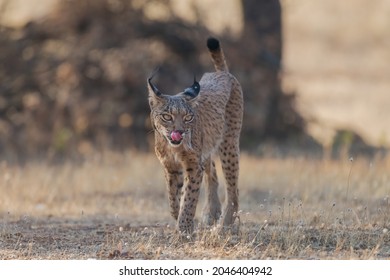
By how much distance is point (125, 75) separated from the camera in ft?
59.2

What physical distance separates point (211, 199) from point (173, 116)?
Result: 1979 millimetres

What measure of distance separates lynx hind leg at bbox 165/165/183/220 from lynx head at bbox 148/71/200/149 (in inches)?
14.2

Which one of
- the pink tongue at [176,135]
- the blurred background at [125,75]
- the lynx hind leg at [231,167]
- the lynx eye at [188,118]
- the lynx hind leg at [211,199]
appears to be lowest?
the blurred background at [125,75]

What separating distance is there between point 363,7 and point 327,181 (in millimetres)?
24166

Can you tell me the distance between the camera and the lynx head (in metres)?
9.06

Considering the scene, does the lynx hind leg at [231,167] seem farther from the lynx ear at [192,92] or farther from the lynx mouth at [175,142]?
the lynx mouth at [175,142]

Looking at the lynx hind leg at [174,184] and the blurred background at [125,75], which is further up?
the lynx hind leg at [174,184]

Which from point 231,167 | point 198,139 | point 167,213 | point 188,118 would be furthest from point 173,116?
point 167,213

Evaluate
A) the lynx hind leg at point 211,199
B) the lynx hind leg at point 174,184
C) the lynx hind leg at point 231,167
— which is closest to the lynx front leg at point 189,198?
the lynx hind leg at point 174,184

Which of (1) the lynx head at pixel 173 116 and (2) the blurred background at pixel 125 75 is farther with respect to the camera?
(2) the blurred background at pixel 125 75

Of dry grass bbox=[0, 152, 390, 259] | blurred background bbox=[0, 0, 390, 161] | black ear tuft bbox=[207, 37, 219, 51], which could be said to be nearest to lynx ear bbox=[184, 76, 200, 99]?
dry grass bbox=[0, 152, 390, 259]

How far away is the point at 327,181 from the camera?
43.9 ft

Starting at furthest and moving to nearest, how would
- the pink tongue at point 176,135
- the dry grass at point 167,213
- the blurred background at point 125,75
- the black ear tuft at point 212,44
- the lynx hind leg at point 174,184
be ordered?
the blurred background at point 125,75, the black ear tuft at point 212,44, the lynx hind leg at point 174,184, the pink tongue at point 176,135, the dry grass at point 167,213

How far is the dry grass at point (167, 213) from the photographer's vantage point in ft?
28.7
